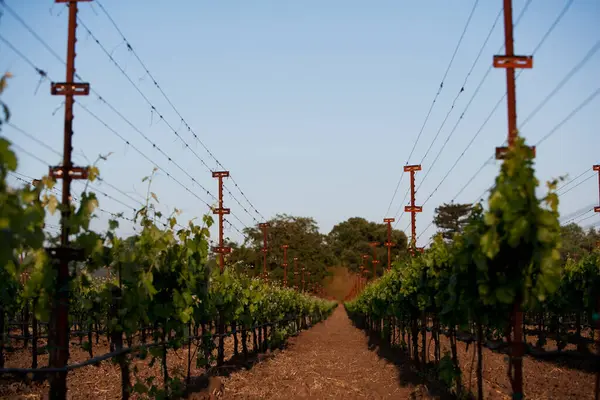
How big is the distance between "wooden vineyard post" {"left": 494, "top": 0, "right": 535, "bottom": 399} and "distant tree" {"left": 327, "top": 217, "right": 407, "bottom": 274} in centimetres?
9395

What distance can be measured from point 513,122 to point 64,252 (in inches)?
231

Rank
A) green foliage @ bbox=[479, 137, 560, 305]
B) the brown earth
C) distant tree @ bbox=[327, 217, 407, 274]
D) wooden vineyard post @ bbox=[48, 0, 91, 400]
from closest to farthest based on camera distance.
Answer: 1. green foliage @ bbox=[479, 137, 560, 305]
2. wooden vineyard post @ bbox=[48, 0, 91, 400]
3. the brown earth
4. distant tree @ bbox=[327, 217, 407, 274]

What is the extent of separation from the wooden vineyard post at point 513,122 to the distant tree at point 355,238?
93951 millimetres

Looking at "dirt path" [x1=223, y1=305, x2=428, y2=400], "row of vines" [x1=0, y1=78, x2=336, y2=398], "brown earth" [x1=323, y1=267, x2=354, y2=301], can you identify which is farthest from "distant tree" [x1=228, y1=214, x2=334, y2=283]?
"row of vines" [x1=0, y1=78, x2=336, y2=398]

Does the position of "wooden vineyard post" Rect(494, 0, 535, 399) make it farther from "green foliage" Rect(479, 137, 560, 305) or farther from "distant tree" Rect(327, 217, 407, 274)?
"distant tree" Rect(327, 217, 407, 274)

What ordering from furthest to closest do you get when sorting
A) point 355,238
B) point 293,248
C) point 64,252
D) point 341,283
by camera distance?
1. point 355,238
2. point 341,283
3. point 293,248
4. point 64,252

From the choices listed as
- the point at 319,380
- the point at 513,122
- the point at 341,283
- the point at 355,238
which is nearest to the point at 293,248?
the point at 341,283

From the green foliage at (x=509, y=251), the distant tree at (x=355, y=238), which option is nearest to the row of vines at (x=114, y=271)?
the green foliage at (x=509, y=251)

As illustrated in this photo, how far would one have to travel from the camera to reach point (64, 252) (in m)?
7.16

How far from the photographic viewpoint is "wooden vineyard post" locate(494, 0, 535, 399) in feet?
23.4

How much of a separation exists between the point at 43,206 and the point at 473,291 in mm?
5760

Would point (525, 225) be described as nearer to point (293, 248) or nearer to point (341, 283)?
point (293, 248)

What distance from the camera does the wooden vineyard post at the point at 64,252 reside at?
7.11 meters

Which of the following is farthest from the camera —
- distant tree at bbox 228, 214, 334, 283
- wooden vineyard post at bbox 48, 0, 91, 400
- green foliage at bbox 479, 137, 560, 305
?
distant tree at bbox 228, 214, 334, 283
